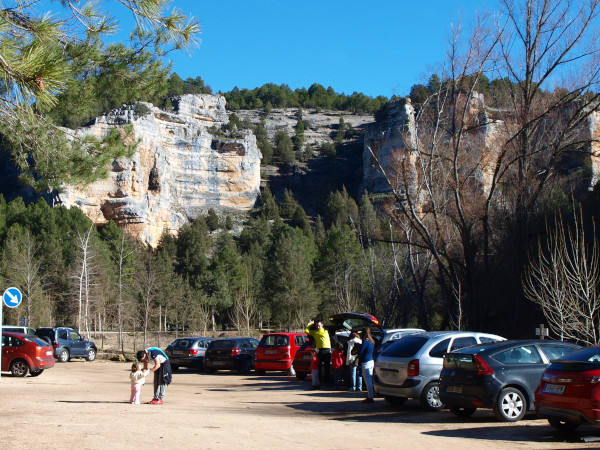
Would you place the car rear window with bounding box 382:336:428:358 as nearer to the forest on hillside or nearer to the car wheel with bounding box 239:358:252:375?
the forest on hillside

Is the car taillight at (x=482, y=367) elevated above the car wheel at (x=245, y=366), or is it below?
above

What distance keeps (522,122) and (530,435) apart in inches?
537

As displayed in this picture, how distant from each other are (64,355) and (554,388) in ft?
84.6

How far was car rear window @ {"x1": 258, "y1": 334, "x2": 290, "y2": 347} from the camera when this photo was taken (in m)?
20.5

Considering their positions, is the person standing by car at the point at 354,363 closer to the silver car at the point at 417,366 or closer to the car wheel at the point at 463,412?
the silver car at the point at 417,366

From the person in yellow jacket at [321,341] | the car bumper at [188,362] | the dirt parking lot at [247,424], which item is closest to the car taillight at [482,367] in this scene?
the dirt parking lot at [247,424]

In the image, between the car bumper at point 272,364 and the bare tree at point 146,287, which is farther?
the bare tree at point 146,287

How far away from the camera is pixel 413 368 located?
11156 millimetres

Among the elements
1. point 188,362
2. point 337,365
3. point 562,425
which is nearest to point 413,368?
point 562,425

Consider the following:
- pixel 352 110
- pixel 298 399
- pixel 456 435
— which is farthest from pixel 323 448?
pixel 352 110

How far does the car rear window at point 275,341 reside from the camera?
807 inches

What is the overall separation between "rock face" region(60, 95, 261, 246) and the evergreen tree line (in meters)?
12.5

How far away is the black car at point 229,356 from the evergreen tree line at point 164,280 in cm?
1495

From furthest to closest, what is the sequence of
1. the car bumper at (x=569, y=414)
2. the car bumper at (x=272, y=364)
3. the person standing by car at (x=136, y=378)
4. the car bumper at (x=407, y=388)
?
the car bumper at (x=272, y=364) → the person standing by car at (x=136, y=378) → the car bumper at (x=407, y=388) → the car bumper at (x=569, y=414)
